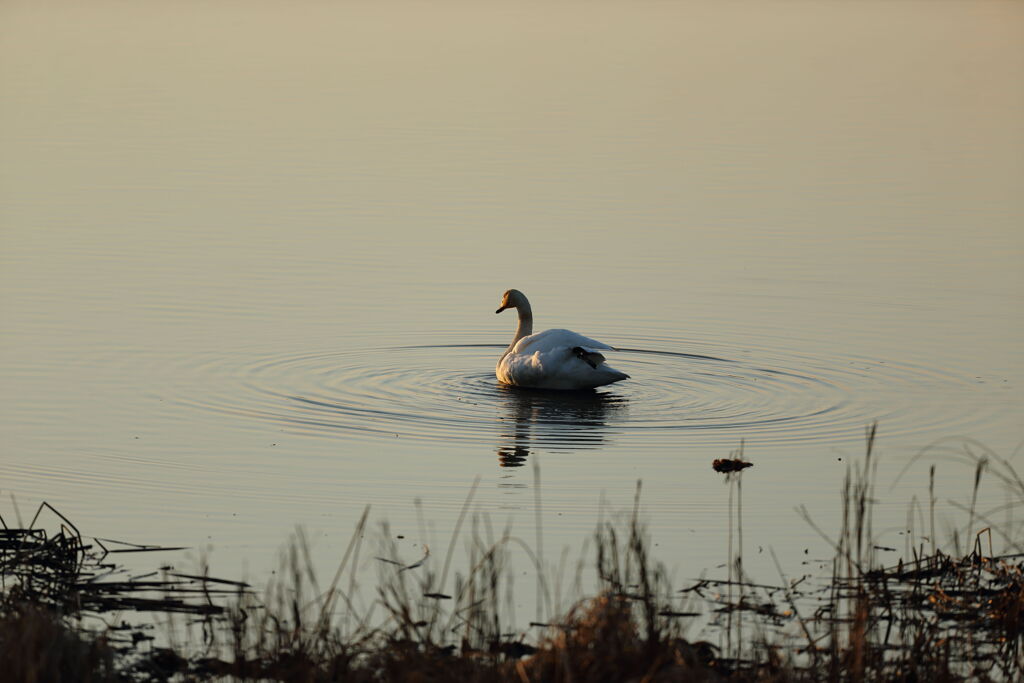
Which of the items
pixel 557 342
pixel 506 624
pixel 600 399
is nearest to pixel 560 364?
pixel 557 342

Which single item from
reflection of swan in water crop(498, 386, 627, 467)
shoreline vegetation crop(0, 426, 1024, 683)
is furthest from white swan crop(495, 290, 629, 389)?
shoreline vegetation crop(0, 426, 1024, 683)

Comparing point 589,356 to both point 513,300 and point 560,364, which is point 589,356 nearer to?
point 560,364

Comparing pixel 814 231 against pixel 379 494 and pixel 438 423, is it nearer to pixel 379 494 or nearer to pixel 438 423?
pixel 438 423

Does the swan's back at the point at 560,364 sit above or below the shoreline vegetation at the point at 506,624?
→ above

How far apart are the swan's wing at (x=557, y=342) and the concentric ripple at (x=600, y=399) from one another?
45cm

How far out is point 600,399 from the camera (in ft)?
52.0

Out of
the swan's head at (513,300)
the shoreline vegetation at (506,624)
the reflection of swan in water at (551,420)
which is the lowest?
the shoreline vegetation at (506,624)

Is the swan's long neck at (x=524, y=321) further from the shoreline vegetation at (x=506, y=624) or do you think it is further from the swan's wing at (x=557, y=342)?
the shoreline vegetation at (x=506, y=624)

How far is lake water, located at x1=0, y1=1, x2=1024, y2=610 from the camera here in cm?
1211

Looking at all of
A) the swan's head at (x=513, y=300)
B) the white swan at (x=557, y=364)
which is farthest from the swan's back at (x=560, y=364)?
the swan's head at (x=513, y=300)

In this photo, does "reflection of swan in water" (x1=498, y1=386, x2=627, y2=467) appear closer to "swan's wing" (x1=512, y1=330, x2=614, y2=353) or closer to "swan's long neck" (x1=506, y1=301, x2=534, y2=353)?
"swan's wing" (x1=512, y1=330, x2=614, y2=353)

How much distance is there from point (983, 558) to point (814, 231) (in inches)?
574

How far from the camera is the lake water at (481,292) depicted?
1211 centimetres

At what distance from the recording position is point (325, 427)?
45.5 feet
